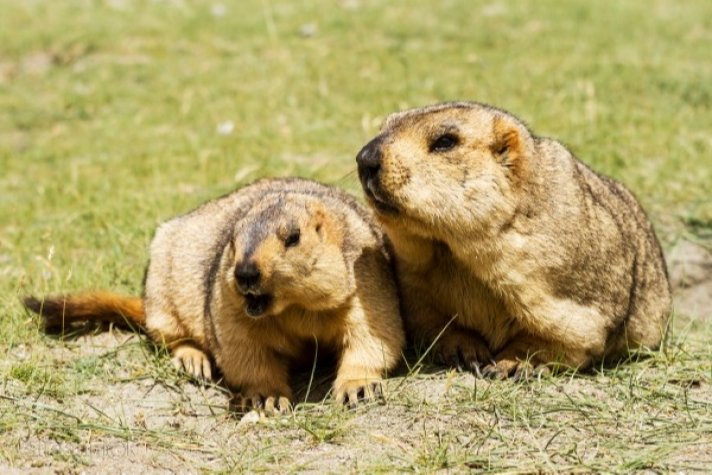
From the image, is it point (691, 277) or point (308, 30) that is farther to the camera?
point (308, 30)

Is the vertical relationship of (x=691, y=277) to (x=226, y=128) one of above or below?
below

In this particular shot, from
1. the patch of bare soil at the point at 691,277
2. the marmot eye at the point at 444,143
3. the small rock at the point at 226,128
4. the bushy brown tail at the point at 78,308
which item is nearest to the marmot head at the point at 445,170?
the marmot eye at the point at 444,143

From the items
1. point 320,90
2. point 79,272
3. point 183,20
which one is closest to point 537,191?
point 79,272

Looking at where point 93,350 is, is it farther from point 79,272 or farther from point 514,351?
point 514,351

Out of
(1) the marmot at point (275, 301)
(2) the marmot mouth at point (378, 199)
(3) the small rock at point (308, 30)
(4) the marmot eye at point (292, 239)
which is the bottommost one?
(1) the marmot at point (275, 301)

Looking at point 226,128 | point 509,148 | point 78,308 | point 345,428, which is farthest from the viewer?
point 226,128

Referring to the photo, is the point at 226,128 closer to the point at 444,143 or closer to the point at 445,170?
the point at 444,143

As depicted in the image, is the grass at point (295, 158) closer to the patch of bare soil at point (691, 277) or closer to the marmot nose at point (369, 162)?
the patch of bare soil at point (691, 277)

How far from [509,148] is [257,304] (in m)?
1.53

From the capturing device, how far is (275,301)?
5266 millimetres

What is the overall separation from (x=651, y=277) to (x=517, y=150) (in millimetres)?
1611

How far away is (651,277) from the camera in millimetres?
6543

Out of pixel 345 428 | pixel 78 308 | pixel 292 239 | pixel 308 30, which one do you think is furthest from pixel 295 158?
pixel 345 428

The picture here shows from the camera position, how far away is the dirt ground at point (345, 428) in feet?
15.7
